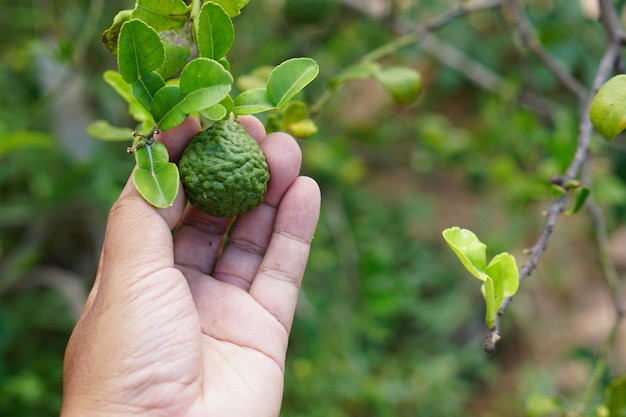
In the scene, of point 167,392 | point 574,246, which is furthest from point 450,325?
point 167,392

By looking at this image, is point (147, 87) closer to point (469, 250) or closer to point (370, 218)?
point (469, 250)

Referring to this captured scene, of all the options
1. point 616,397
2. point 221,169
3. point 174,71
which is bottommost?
point 616,397

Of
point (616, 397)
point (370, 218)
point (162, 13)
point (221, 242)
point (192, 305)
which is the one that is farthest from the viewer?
point (370, 218)

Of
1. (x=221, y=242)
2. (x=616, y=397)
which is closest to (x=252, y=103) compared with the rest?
(x=221, y=242)

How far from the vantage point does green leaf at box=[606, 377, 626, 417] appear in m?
1.41

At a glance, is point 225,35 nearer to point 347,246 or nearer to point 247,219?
point 247,219

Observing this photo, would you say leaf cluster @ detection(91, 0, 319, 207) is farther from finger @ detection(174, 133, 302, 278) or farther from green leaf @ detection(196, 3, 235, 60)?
finger @ detection(174, 133, 302, 278)

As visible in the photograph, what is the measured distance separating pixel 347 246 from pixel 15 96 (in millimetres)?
1540

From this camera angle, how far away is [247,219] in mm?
1470

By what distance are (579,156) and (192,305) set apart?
0.82m

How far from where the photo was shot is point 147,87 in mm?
1144

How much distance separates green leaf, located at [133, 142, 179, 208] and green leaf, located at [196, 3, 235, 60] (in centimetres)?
19

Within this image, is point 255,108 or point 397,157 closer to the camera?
point 255,108

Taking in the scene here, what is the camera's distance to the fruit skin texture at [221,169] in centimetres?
119
